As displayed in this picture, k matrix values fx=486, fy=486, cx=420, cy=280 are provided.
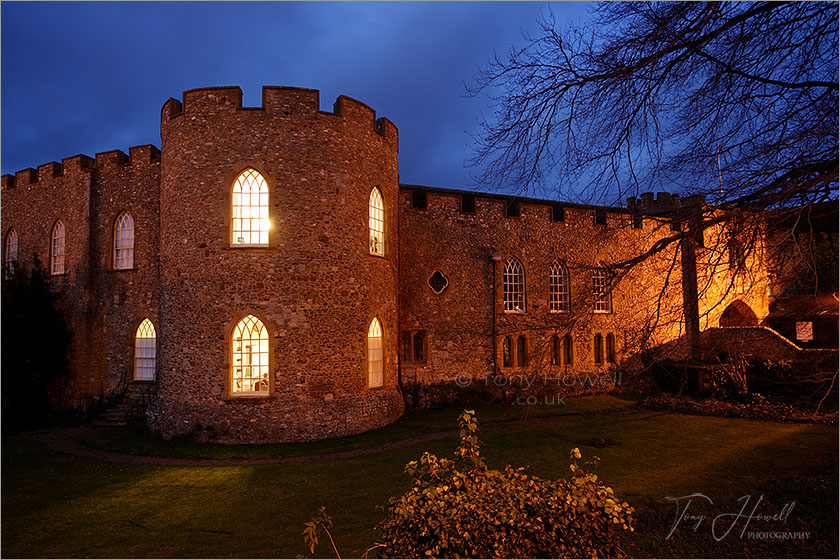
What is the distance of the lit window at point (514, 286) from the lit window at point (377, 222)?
6.28 m

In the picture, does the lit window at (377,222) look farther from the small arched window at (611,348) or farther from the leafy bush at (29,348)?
the small arched window at (611,348)

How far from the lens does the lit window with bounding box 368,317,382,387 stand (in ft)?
46.9

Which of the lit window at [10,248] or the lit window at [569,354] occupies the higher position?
the lit window at [10,248]

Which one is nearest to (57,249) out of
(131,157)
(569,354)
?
(131,157)

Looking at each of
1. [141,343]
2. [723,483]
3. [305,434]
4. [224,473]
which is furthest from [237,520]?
[141,343]

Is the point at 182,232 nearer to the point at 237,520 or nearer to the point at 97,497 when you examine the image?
the point at 97,497

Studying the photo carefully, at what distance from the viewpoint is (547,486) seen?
16.1ft

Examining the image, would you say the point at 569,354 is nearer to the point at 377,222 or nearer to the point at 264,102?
the point at 377,222

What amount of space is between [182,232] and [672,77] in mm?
12362

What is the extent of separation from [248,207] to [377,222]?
386 cm

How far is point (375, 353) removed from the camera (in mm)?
14562

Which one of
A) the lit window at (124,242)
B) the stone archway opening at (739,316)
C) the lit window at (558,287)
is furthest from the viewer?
the stone archway opening at (739,316)

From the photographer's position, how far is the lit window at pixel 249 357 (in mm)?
12680

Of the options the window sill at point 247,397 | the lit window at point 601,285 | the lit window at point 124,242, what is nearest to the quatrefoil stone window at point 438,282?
the window sill at point 247,397
